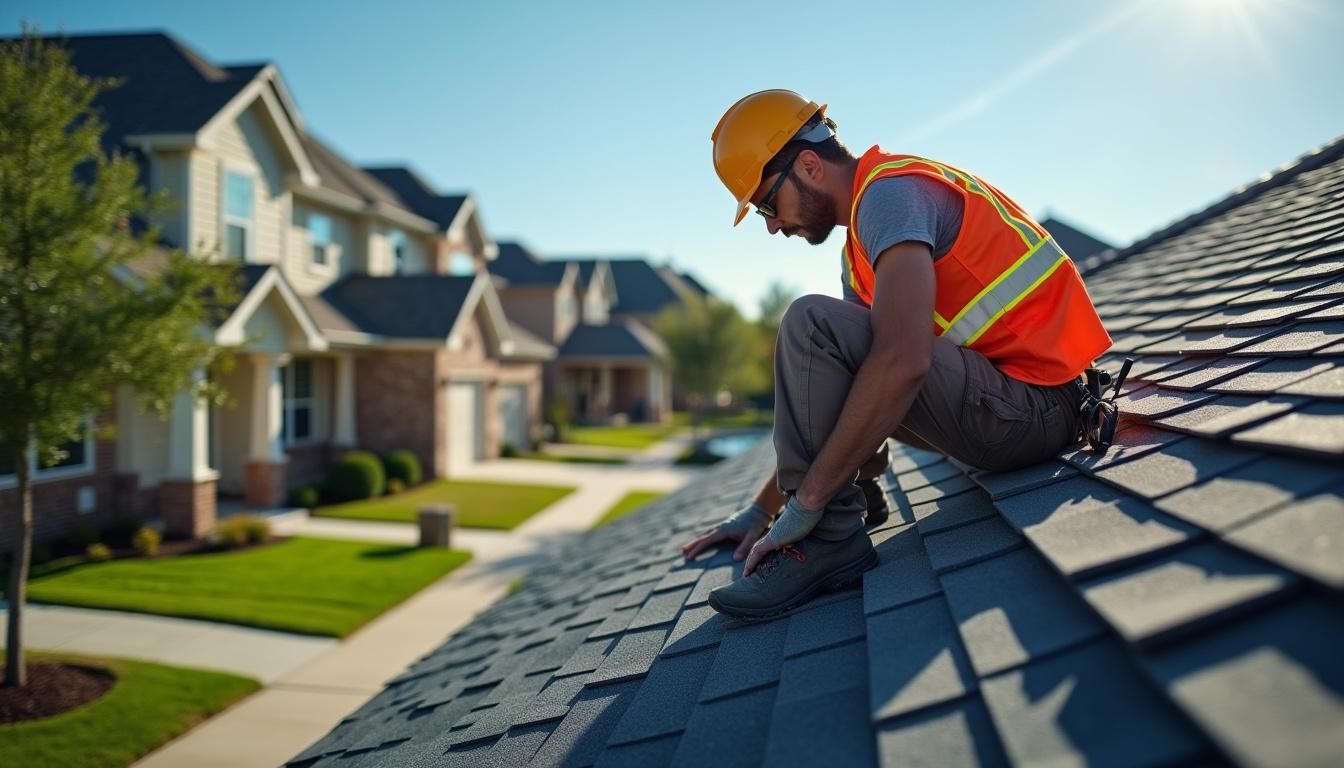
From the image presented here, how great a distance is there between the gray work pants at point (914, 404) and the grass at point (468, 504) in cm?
1291

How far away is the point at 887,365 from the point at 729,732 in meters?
0.97

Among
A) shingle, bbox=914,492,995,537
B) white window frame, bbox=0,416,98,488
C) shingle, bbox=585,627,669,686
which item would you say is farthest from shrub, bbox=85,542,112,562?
shingle, bbox=914,492,995,537

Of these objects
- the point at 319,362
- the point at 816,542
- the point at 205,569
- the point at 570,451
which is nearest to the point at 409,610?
the point at 205,569

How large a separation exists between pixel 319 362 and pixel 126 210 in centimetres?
1206

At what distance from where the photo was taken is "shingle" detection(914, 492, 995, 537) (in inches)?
85.8

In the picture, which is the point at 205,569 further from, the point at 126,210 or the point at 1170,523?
the point at 1170,523

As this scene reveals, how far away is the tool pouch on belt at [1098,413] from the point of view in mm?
2217

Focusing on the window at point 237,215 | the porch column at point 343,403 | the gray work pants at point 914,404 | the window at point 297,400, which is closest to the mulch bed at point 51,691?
the gray work pants at point 914,404

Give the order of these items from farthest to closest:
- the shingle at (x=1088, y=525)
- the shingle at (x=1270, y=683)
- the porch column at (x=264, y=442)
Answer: the porch column at (x=264, y=442) → the shingle at (x=1088, y=525) → the shingle at (x=1270, y=683)

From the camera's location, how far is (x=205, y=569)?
11.2 meters

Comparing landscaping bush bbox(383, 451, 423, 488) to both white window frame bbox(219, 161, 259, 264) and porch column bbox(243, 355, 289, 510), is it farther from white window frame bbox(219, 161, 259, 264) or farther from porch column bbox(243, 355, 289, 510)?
white window frame bbox(219, 161, 259, 264)

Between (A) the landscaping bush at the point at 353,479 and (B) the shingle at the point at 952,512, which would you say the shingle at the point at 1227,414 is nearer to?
(B) the shingle at the point at 952,512

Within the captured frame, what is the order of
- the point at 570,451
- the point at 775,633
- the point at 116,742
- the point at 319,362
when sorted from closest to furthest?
the point at 775,633 < the point at 116,742 < the point at 319,362 < the point at 570,451

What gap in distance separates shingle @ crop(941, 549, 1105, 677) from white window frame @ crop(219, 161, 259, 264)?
16.1 m
